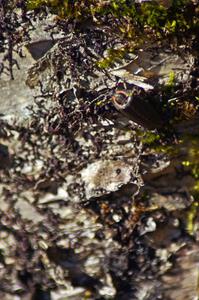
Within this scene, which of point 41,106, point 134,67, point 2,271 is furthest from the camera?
point 2,271

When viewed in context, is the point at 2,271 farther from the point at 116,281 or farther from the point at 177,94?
the point at 177,94

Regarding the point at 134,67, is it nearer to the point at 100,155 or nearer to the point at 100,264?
the point at 100,155

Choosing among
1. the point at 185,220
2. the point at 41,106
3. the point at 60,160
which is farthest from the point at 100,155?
the point at 185,220

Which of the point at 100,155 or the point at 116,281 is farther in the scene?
the point at 116,281

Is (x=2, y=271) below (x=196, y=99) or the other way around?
below

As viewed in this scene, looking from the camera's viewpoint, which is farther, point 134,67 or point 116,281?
point 116,281

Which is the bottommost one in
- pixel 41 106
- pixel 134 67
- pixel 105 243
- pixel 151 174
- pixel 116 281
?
pixel 116 281

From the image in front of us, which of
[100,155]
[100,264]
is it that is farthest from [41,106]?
[100,264]

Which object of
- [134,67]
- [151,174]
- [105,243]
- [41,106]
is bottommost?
[105,243]

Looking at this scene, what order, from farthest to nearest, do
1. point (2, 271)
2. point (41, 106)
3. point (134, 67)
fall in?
point (2, 271) → point (41, 106) → point (134, 67)
